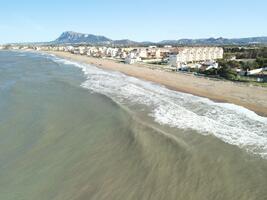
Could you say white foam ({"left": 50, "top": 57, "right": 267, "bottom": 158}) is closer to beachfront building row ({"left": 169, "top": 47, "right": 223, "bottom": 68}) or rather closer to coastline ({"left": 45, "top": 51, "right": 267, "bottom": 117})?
coastline ({"left": 45, "top": 51, "right": 267, "bottom": 117})

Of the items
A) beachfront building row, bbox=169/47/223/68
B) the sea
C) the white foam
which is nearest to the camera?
the sea

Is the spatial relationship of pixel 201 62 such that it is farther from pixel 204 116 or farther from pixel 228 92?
pixel 204 116

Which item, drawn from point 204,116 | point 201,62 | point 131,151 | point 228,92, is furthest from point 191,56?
point 131,151

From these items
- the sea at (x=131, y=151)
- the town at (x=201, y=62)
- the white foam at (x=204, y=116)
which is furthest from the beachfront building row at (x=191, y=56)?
the sea at (x=131, y=151)

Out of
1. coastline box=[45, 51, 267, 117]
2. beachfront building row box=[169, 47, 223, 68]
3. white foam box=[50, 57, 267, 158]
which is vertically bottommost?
beachfront building row box=[169, 47, 223, 68]

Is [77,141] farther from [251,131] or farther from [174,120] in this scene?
[251,131]

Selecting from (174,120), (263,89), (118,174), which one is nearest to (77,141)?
(118,174)

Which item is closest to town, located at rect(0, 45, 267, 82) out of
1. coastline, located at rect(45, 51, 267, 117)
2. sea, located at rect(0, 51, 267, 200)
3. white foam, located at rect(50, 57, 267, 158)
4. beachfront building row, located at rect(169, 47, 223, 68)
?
beachfront building row, located at rect(169, 47, 223, 68)
